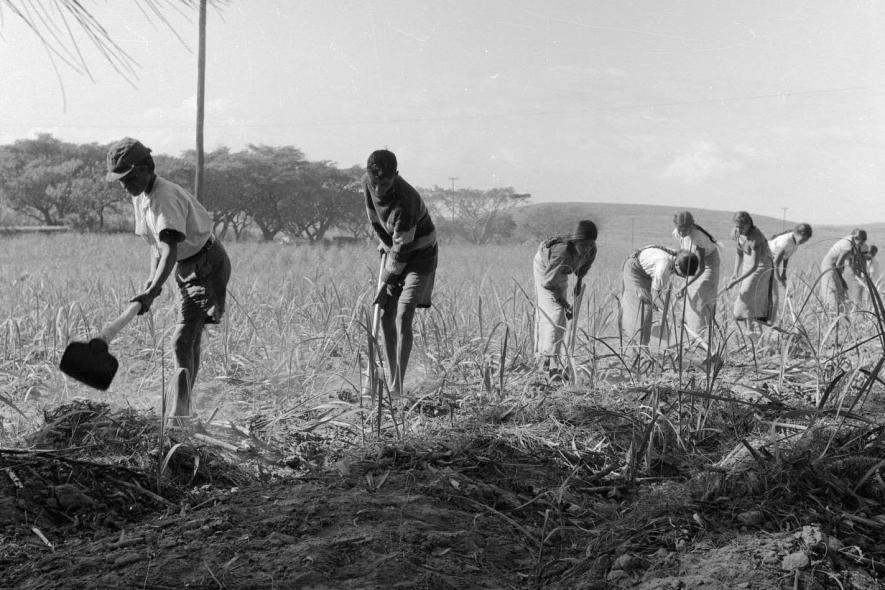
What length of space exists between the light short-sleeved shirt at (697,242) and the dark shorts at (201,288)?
10.7ft

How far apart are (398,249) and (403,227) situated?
11 centimetres

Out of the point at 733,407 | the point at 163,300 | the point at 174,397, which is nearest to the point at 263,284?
the point at 163,300

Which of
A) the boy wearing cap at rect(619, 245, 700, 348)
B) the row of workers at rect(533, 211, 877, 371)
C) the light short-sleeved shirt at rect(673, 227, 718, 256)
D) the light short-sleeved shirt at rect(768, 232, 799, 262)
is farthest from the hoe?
the light short-sleeved shirt at rect(768, 232, 799, 262)

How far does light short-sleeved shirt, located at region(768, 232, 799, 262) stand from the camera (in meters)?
6.62

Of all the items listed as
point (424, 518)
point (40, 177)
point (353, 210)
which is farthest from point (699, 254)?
point (40, 177)

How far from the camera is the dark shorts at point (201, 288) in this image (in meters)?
3.47

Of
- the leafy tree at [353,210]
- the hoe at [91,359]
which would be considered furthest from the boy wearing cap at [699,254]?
the leafy tree at [353,210]

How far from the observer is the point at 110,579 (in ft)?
5.68

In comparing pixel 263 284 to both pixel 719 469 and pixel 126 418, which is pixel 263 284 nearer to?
pixel 126 418

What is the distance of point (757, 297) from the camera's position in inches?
240

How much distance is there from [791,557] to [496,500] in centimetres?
91

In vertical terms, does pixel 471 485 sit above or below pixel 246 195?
below

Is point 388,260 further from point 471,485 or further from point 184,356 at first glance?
point 471,485

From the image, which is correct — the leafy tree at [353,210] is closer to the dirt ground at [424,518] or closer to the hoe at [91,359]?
the hoe at [91,359]
